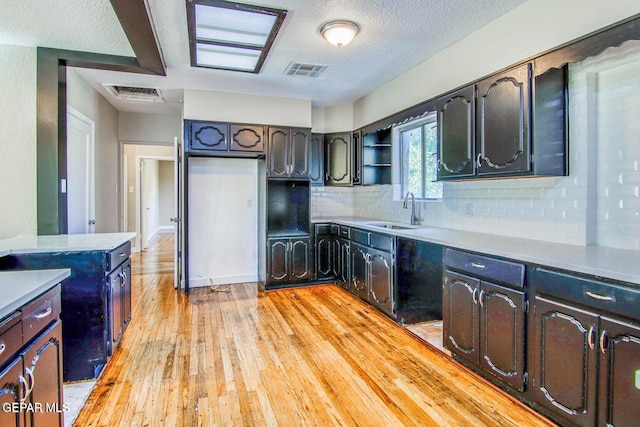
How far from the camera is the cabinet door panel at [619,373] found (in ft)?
4.88

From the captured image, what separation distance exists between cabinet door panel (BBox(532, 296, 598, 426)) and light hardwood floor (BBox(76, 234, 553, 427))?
19 cm

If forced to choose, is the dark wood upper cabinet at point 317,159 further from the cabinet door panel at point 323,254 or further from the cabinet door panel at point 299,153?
the cabinet door panel at point 323,254

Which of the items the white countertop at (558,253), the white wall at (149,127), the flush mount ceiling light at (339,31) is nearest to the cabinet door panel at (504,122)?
the white countertop at (558,253)

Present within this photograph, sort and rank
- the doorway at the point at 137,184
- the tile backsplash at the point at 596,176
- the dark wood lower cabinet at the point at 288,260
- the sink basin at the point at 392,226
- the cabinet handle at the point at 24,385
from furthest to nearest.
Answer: the doorway at the point at 137,184
the dark wood lower cabinet at the point at 288,260
the sink basin at the point at 392,226
the tile backsplash at the point at 596,176
the cabinet handle at the point at 24,385

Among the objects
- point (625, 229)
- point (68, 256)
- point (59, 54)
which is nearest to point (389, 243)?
point (625, 229)

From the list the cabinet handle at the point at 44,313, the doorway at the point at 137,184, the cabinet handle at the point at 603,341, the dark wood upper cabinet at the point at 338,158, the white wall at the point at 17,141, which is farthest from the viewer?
the doorway at the point at 137,184

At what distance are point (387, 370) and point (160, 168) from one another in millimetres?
11491

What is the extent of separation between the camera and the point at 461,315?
2465 millimetres

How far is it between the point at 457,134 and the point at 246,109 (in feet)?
9.04

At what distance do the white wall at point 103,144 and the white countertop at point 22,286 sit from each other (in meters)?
2.81

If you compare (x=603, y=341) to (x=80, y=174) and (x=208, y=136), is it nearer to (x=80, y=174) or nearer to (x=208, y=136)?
(x=208, y=136)

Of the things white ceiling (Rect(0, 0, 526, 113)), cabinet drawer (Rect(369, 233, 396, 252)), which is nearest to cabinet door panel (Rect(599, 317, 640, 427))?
cabinet drawer (Rect(369, 233, 396, 252))

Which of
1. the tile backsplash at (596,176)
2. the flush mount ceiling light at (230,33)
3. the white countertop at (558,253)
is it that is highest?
the flush mount ceiling light at (230,33)

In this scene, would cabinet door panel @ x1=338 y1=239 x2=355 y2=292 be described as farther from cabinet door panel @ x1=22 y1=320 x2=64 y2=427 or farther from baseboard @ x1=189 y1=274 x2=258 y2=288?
cabinet door panel @ x1=22 y1=320 x2=64 y2=427
